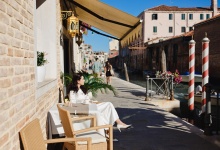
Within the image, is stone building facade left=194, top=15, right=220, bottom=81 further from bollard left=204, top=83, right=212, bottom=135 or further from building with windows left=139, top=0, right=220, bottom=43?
bollard left=204, top=83, right=212, bottom=135

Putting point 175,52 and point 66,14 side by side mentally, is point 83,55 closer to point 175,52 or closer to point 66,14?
point 175,52

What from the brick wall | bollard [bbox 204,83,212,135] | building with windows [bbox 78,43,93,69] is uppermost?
building with windows [bbox 78,43,93,69]

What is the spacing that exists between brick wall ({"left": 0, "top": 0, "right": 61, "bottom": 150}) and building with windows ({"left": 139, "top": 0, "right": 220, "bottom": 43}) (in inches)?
2330

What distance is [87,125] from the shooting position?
4473 mm

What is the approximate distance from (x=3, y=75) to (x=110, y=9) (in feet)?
17.1

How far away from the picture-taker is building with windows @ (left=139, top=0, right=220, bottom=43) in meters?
61.5

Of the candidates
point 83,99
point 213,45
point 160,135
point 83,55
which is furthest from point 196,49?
point 83,99

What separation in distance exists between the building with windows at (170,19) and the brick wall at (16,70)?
5918 centimetres

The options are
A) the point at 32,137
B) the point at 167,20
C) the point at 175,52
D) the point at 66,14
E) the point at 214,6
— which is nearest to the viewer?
the point at 32,137

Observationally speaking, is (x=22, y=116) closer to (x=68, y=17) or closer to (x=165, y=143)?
(x=165, y=143)

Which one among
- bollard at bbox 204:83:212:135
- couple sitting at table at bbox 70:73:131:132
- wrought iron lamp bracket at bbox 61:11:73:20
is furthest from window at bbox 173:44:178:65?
couple sitting at table at bbox 70:73:131:132

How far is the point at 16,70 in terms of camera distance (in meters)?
2.50

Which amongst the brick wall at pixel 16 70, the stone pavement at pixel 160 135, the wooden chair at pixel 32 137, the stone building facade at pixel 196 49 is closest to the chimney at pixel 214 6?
the stone building facade at pixel 196 49

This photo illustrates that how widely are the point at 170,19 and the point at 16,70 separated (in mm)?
63013
